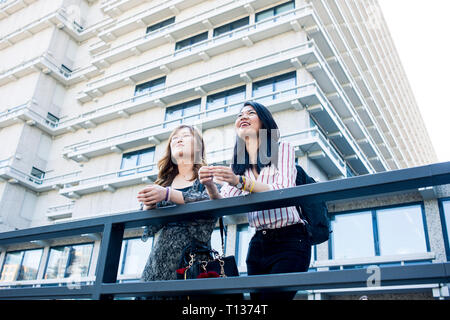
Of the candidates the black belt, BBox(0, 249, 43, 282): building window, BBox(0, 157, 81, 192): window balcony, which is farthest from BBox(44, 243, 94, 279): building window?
the black belt

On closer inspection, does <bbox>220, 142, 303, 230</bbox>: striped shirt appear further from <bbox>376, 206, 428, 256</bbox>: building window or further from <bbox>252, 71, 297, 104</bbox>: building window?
<bbox>252, 71, 297, 104</bbox>: building window

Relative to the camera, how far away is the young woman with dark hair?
1.98 m

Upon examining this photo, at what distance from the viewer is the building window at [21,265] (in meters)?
20.2

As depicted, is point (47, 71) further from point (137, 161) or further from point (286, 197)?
point (286, 197)

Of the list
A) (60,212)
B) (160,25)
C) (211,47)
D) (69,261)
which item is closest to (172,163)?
(69,261)

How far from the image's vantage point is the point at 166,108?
22094 millimetres

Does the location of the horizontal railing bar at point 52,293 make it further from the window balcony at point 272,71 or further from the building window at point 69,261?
the building window at point 69,261

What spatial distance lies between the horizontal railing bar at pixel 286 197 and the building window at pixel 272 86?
53.4 ft


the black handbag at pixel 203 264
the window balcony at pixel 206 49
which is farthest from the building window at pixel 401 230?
Answer: the black handbag at pixel 203 264

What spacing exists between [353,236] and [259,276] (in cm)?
1310

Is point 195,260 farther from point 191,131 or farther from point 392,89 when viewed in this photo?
point 392,89

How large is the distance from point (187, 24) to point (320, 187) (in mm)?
22573

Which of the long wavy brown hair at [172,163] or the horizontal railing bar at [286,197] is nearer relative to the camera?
the horizontal railing bar at [286,197]
